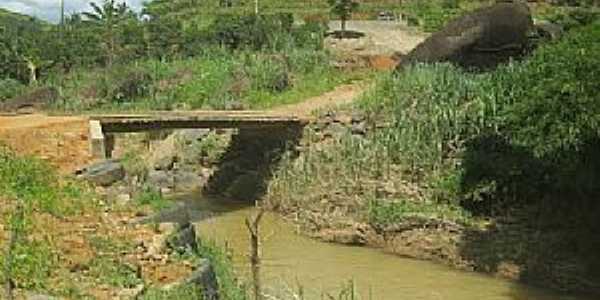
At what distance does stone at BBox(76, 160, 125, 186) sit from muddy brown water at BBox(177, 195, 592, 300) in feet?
8.48

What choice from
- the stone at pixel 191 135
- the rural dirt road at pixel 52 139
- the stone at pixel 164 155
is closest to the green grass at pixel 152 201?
the rural dirt road at pixel 52 139

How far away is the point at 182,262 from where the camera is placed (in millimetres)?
11352

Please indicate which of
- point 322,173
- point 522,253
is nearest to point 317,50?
point 322,173

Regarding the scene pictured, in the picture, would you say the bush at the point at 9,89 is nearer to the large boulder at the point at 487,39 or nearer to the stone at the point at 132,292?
the large boulder at the point at 487,39

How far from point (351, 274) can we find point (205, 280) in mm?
7655

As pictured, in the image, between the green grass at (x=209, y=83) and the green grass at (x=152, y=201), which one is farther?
the green grass at (x=209, y=83)

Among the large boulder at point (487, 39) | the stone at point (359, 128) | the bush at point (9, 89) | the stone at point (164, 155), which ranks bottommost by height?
the stone at point (164, 155)

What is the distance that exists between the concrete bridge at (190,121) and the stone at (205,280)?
10.9 metres

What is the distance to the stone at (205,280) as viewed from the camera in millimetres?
10562

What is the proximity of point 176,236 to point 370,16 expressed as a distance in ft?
130

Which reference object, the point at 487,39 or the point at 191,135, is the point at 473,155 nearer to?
the point at 487,39

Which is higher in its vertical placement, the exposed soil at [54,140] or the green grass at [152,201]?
the exposed soil at [54,140]

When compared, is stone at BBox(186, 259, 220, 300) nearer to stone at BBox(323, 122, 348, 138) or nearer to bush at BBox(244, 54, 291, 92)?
stone at BBox(323, 122, 348, 138)

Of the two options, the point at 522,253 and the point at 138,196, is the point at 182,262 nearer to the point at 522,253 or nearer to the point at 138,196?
the point at 138,196
